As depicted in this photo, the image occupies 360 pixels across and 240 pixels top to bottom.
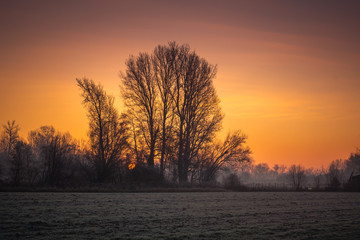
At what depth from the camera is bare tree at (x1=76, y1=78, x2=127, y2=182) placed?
38.5 m

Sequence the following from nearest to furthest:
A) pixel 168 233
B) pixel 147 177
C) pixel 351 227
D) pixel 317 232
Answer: pixel 168 233, pixel 317 232, pixel 351 227, pixel 147 177

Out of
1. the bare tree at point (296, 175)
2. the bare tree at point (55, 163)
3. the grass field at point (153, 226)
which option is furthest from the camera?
the bare tree at point (296, 175)

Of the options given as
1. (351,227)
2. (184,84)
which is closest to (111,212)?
(351,227)

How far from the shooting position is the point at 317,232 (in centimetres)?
1209

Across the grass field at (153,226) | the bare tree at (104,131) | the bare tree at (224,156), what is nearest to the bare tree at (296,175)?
the bare tree at (224,156)

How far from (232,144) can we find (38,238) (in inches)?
1517

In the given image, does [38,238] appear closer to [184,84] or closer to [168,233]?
[168,233]

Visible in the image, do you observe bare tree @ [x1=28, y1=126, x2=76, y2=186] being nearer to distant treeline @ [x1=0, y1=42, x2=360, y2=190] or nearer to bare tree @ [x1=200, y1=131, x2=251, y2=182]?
distant treeline @ [x1=0, y1=42, x2=360, y2=190]

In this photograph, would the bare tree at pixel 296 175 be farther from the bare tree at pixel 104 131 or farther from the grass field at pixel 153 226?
the grass field at pixel 153 226

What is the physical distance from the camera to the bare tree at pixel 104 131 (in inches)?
1517

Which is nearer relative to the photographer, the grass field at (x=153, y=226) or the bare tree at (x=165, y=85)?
the grass field at (x=153, y=226)

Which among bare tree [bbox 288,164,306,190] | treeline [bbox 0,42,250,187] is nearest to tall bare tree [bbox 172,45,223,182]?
→ treeline [bbox 0,42,250,187]

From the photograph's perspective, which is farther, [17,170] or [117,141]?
[117,141]

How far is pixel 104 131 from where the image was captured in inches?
1544
